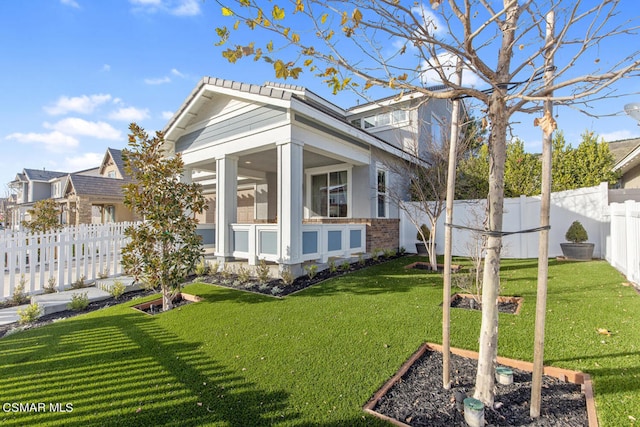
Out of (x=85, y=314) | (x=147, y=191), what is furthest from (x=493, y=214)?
(x=85, y=314)

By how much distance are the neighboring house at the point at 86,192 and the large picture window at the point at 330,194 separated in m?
11.6

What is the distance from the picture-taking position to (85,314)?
5344 millimetres

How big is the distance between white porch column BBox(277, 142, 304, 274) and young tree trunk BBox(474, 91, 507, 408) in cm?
504

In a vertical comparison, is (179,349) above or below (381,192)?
below

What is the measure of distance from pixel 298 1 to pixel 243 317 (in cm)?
432

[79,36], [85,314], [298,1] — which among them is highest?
[79,36]

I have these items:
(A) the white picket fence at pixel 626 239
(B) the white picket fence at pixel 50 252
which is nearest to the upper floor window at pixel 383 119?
(A) the white picket fence at pixel 626 239

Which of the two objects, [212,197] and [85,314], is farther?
[212,197]

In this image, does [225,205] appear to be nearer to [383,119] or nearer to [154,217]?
[154,217]

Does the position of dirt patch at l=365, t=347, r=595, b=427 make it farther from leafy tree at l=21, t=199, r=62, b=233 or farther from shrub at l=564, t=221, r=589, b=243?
leafy tree at l=21, t=199, r=62, b=233

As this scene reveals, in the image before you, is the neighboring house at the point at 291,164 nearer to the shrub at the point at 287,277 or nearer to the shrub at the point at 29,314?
the shrub at the point at 287,277

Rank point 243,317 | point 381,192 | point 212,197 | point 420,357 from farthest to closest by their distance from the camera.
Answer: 1. point 212,197
2. point 381,192
3. point 243,317
4. point 420,357

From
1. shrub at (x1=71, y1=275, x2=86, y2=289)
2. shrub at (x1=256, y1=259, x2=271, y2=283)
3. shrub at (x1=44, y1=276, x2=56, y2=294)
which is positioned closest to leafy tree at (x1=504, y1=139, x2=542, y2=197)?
shrub at (x1=256, y1=259, x2=271, y2=283)

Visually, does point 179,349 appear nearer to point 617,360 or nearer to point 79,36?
point 617,360
